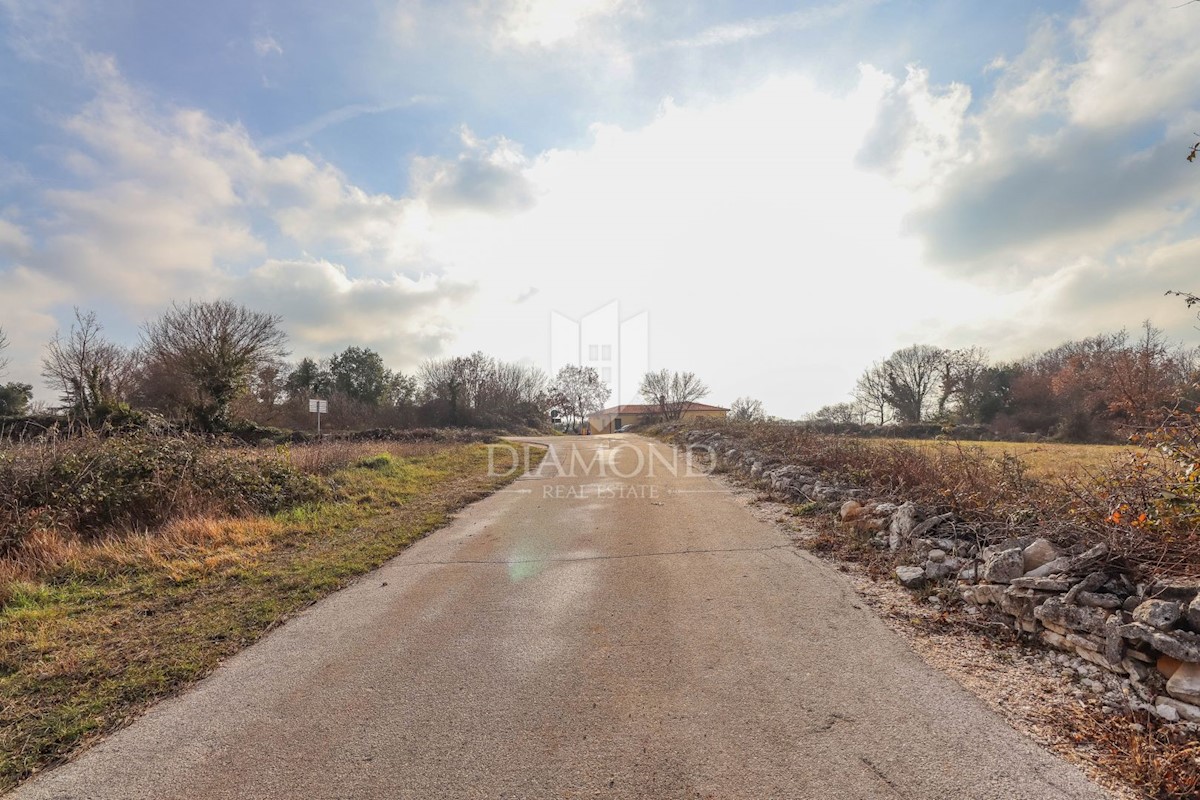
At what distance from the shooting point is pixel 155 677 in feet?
11.4

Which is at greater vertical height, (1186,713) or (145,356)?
(145,356)

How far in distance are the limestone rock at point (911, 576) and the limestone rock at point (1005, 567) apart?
717 mm

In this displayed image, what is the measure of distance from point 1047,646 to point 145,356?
3862cm

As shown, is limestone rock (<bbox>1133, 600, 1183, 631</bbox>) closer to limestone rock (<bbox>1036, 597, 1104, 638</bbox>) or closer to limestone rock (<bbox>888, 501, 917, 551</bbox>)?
limestone rock (<bbox>1036, 597, 1104, 638</bbox>)

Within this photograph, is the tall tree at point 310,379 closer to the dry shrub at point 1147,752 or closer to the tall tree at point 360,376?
the tall tree at point 360,376

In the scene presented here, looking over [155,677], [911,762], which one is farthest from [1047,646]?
[155,677]

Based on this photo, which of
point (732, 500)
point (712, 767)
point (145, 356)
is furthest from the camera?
point (145, 356)

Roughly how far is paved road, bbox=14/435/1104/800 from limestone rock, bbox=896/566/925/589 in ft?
1.79

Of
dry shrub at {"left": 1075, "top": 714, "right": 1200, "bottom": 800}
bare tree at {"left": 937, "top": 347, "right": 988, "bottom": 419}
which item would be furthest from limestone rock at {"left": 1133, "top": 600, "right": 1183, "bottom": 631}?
bare tree at {"left": 937, "top": 347, "right": 988, "bottom": 419}

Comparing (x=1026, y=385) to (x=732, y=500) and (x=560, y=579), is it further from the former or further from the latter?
(x=560, y=579)

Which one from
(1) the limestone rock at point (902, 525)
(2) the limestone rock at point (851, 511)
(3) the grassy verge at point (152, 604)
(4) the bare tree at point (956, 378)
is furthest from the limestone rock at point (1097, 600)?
(4) the bare tree at point (956, 378)

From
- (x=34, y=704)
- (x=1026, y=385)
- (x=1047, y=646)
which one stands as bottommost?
(x=34, y=704)

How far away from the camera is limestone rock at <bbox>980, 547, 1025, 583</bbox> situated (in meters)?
3.98

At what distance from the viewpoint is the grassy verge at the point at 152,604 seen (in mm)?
3113
